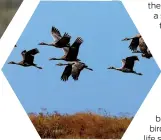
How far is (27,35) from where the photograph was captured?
2396 mm

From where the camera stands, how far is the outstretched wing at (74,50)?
237 cm

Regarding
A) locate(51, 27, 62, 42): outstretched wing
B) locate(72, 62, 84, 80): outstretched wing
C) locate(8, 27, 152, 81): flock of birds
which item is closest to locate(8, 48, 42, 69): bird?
locate(8, 27, 152, 81): flock of birds

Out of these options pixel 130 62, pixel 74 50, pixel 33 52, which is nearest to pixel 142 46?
Result: pixel 130 62

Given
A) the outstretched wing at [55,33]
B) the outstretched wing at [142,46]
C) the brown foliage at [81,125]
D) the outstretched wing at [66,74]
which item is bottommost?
the brown foliage at [81,125]

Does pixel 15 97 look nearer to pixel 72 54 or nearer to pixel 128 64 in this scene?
pixel 72 54

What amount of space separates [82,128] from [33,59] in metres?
0.55

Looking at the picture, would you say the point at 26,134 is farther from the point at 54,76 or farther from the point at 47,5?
the point at 47,5

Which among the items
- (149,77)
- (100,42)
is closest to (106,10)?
(100,42)

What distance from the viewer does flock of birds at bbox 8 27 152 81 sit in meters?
2.34

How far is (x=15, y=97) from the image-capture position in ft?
7.89

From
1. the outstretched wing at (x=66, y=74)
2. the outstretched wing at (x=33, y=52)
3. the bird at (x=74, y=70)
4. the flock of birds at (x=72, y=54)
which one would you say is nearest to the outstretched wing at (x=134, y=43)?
the flock of birds at (x=72, y=54)

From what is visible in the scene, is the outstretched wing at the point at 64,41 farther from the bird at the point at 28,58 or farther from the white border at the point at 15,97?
the white border at the point at 15,97

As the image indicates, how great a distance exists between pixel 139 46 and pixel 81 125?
24.9 inches

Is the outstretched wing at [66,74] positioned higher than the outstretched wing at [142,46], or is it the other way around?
the outstretched wing at [142,46]
